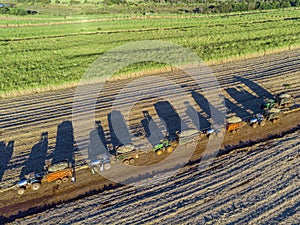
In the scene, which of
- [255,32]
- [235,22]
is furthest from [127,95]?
[235,22]

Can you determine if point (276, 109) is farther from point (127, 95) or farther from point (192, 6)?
point (192, 6)

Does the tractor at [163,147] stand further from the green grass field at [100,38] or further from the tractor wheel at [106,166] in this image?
the green grass field at [100,38]

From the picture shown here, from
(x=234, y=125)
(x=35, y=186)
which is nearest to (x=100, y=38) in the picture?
(x=234, y=125)

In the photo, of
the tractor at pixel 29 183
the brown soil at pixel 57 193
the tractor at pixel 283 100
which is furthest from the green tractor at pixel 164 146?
the tractor at pixel 283 100

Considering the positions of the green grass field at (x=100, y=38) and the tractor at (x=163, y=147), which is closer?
the tractor at (x=163, y=147)

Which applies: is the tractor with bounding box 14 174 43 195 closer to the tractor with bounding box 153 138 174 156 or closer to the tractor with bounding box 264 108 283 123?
the tractor with bounding box 153 138 174 156

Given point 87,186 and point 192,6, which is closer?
point 87,186
